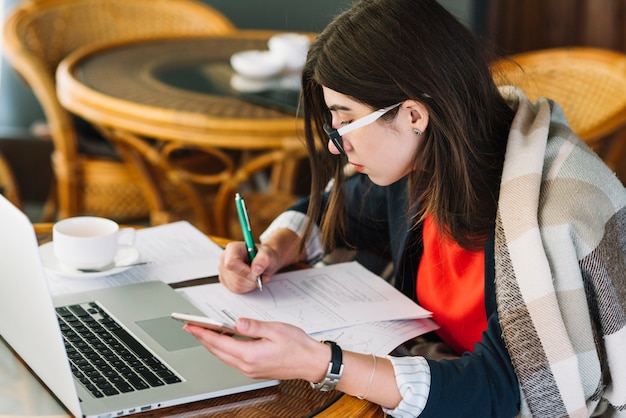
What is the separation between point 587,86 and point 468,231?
4.54ft

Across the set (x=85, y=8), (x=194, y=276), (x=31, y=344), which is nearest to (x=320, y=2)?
(x=85, y=8)

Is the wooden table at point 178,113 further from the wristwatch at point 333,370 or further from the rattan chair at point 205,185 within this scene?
the wristwatch at point 333,370

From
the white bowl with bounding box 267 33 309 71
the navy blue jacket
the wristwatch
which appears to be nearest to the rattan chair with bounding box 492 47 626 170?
the white bowl with bounding box 267 33 309 71

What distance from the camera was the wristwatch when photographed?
117 centimetres

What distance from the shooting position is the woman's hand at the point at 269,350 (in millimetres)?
1126

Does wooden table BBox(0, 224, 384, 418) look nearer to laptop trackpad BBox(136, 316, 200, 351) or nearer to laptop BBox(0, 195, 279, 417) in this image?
laptop BBox(0, 195, 279, 417)

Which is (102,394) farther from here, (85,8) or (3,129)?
(3,129)

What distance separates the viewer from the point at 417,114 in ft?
4.43

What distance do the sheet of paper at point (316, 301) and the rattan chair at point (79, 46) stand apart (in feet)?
4.95

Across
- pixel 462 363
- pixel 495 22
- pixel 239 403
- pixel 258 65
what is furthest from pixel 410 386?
pixel 495 22

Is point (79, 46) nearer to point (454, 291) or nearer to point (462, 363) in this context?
point (454, 291)

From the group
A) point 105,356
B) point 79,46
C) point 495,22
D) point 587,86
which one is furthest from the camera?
point 495,22

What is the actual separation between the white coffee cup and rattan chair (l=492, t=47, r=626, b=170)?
126cm

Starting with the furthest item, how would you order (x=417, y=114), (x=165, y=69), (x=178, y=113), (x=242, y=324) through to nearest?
(x=165, y=69), (x=178, y=113), (x=417, y=114), (x=242, y=324)
